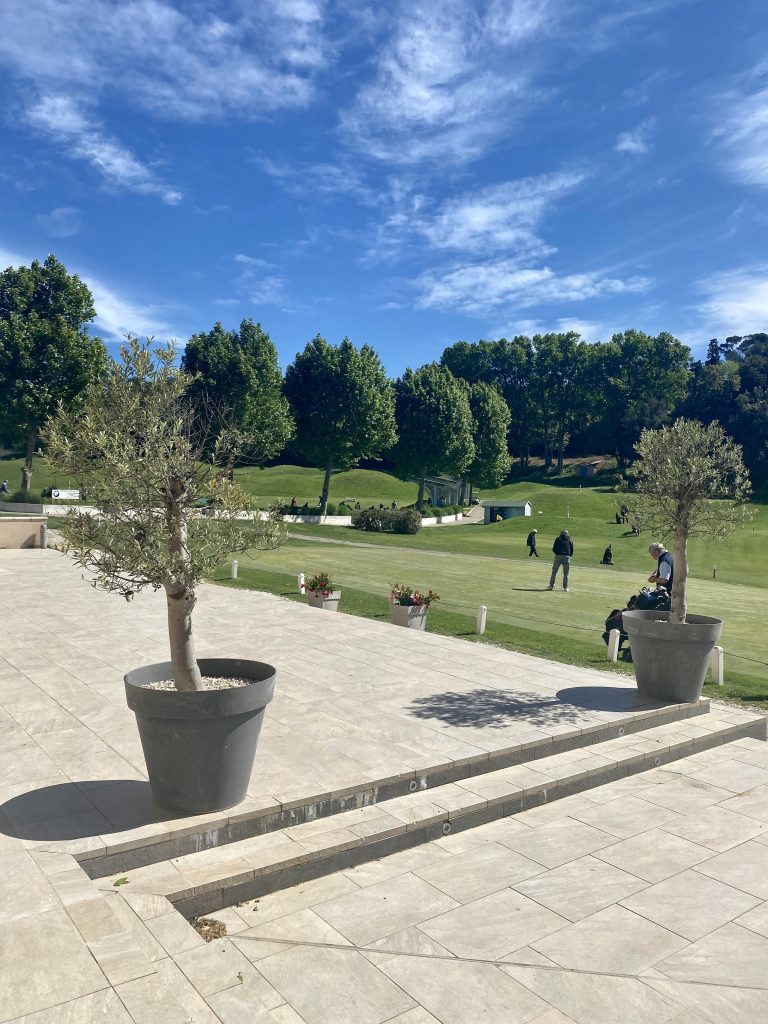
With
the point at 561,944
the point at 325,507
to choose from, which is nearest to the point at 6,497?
the point at 325,507

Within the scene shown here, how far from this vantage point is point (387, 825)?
6.14m

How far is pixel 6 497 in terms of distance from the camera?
49.9m

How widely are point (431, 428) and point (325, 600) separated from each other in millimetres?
50942

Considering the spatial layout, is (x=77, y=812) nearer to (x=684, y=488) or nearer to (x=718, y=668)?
(x=684, y=488)

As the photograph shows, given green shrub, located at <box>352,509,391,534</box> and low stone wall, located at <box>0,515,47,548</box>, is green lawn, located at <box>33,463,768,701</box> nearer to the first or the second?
green shrub, located at <box>352,509,391,534</box>

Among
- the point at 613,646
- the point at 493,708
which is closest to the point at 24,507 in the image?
the point at 613,646

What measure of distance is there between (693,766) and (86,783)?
6.32 metres

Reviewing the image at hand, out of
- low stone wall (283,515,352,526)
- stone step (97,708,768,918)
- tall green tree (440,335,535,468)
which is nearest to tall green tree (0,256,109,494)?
low stone wall (283,515,352,526)

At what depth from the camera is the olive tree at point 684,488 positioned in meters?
9.69

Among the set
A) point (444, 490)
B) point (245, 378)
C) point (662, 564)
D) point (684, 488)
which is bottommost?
point (662, 564)

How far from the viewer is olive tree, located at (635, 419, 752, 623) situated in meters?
9.69

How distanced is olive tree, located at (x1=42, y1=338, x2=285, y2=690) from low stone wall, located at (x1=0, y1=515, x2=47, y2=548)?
26246mm

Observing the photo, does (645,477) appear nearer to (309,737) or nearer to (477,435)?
(309,737)

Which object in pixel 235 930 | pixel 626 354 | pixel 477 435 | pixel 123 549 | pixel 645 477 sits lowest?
pixel 235 930
